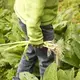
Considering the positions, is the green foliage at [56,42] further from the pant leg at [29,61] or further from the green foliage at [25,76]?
the pant leg at [29,61]

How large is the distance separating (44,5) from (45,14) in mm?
215

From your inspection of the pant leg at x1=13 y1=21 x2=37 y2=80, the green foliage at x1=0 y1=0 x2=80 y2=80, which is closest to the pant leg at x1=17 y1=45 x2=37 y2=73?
the pant leg at x1=13 y1=21 x2=37 y2=80

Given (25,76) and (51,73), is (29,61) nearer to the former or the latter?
(25,76)

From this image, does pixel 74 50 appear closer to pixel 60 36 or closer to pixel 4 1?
pixel 60 36

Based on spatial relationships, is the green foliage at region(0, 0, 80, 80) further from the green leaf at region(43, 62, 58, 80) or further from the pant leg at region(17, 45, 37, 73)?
the pant leg at region(17, 45, 37, 73)

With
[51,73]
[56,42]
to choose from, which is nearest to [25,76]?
[51,73]

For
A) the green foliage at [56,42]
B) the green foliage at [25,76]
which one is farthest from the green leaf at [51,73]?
the green foliage at [25,76]

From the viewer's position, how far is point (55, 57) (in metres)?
3.17

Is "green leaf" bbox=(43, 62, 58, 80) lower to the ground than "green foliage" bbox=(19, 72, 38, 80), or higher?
higher

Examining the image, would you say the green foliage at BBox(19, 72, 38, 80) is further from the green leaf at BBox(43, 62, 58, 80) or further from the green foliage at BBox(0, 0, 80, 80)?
the green leaf at BBox(43, 62, 58, 80)

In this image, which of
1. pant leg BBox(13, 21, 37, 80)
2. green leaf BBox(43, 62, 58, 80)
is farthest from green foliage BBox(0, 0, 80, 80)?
pant leg BBox(13, 21, 37, 80)

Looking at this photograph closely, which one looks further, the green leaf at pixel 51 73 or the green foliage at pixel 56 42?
the green foliage at pixel 56 42

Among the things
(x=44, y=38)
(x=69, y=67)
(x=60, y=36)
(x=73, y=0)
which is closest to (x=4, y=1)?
(x=73, y=0)

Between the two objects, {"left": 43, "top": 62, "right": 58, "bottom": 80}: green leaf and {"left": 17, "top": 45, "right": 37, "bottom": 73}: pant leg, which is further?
{"left": 17, "top": 45, "right": 37, "bottom": 73}: pant leg
